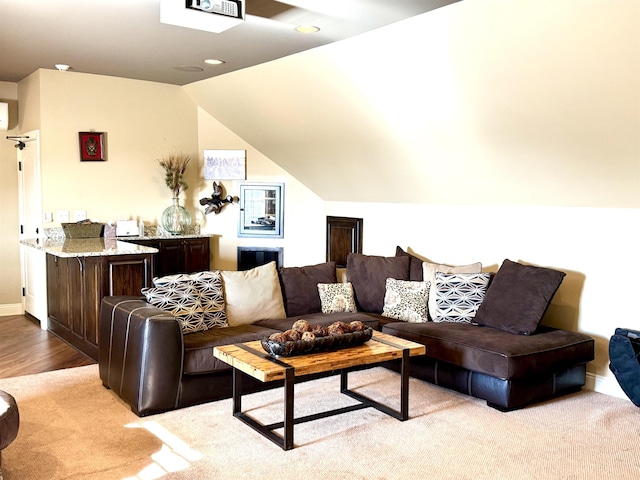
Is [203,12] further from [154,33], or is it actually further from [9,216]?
[9,216]

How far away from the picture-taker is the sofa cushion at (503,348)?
3.92 m

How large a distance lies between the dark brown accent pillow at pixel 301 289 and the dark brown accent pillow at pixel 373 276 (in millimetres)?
292

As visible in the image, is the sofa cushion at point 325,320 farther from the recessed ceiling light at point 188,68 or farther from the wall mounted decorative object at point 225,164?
the wall mounted decorative object at point 225,164

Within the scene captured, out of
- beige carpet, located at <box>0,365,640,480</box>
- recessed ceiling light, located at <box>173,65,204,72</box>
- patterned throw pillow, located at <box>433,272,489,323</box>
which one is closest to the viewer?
beige carpet, located at <box>0,365,640,480</box>

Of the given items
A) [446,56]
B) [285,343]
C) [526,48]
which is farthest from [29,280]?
[526,48]

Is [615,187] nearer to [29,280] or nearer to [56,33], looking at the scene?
[56,33]

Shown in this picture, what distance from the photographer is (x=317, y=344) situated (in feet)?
11.7

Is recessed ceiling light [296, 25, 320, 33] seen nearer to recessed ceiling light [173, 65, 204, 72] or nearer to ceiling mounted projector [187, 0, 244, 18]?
ceiling mounted projector [187, 0, 244, 18]

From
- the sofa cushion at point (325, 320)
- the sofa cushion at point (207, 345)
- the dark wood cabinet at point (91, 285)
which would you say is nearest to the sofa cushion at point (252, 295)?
the sofa cushion at point (325, 320)

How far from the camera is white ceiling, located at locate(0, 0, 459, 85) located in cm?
394

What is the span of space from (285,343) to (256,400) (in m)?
→ 0.84

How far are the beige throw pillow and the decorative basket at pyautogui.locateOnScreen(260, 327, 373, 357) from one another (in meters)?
1.26

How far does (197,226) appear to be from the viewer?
24.1ft

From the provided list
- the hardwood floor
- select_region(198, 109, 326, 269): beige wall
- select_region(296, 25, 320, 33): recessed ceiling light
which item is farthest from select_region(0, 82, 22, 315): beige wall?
select_region(296, 25, 320, 33): recessed ceiling light
